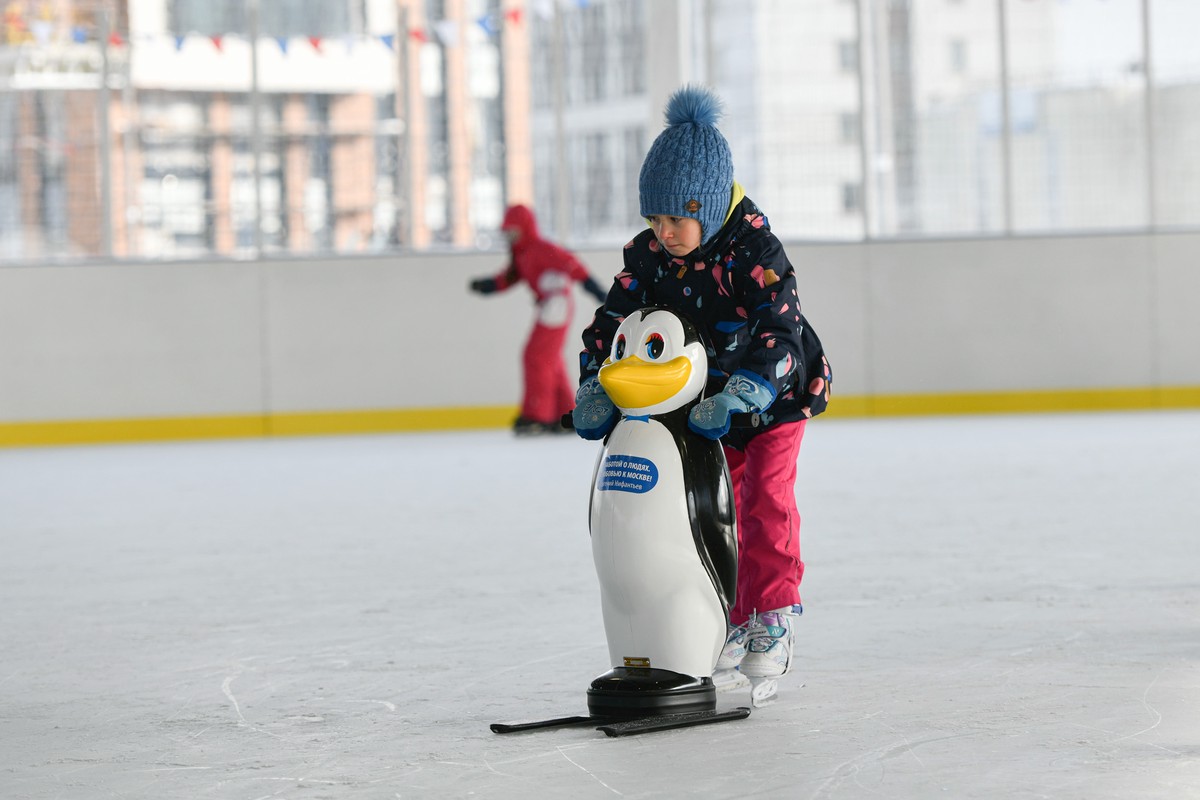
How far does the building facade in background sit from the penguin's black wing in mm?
9086

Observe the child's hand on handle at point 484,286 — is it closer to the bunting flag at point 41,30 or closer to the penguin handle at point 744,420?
the bunting flag at point 41,30

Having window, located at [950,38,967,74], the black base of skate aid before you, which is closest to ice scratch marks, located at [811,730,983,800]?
the black base of skate aid

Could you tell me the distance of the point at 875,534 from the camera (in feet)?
17.0

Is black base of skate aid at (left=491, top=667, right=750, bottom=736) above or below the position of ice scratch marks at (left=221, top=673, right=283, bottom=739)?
above

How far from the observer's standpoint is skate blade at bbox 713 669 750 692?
2975 millimetres

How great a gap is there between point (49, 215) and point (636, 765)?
983 cm

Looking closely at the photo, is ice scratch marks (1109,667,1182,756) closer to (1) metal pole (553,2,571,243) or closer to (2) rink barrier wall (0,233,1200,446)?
(2) rink barrier wall (0,233,1200,446)

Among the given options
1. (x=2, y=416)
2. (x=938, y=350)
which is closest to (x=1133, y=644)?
(x=938, y=350)

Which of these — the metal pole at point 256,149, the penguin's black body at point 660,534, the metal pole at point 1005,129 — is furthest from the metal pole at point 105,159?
the penguin's black body at point 660,534

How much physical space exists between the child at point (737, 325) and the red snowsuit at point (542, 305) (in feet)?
24.1

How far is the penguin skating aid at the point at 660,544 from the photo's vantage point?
2.70 metres

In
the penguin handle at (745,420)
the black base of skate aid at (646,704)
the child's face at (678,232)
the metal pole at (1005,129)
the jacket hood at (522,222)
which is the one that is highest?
the metal pole at (1005,129)

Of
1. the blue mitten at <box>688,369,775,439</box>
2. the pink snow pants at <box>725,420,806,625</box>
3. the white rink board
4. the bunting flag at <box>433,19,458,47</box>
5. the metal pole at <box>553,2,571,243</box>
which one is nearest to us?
the blue mitten at <box>688,369,775,439</box>

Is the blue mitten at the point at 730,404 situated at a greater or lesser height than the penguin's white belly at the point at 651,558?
greater
